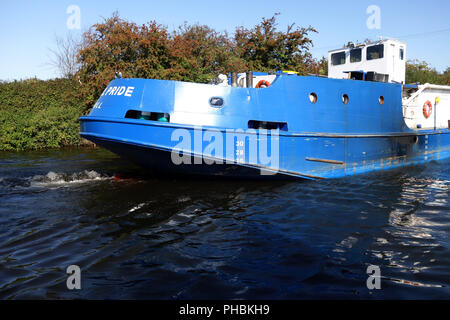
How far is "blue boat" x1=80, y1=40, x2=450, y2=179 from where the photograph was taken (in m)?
6.74

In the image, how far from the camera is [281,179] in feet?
26.2

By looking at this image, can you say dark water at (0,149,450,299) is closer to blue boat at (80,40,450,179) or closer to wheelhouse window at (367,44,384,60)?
blue boat at (80,40,450,179)

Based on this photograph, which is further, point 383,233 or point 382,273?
point 383,233

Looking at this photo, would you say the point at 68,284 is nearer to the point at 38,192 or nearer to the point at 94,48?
the point at 38,192

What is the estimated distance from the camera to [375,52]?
11.6 metres

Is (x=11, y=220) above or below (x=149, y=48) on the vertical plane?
below

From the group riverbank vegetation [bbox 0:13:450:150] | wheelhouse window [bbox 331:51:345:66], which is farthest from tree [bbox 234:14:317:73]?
wheelhouse window [bbox 331:51:345:66]

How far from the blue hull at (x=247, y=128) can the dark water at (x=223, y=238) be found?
1.62 ft

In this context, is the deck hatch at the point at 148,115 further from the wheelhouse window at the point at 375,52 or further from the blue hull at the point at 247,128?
the wheelhouse window at the point at 375,52

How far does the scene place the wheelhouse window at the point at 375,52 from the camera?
11438mm

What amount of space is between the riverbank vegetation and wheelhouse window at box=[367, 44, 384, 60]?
2.96 m
